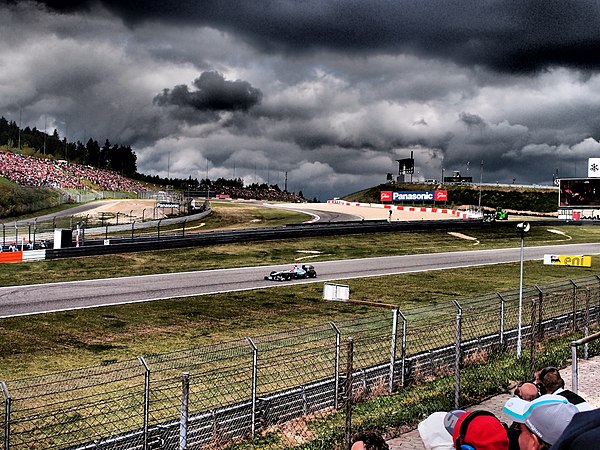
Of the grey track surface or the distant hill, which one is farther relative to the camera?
the distant hill

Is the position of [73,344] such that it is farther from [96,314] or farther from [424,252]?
[424,252]

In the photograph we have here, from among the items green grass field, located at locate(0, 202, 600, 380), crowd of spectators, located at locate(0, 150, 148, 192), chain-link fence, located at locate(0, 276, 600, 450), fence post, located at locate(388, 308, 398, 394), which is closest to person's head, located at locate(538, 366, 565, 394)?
chain-link fence, located at locate(0, 276, 600, 450)

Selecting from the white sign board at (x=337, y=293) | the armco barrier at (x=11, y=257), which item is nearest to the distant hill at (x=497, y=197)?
the armco barrier at (x=11, y=257)

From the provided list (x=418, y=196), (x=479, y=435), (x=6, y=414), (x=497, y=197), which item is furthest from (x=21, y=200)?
(x=497, y=197)

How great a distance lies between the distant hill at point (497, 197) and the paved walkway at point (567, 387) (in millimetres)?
115893

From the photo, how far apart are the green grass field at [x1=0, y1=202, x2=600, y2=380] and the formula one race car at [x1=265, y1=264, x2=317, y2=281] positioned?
1.81m

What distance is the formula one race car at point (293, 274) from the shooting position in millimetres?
33406

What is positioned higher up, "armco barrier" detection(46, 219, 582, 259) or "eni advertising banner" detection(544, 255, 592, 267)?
"eni advertising banner" detection(544, 255, 592, 267)

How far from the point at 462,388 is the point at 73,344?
1312 cm

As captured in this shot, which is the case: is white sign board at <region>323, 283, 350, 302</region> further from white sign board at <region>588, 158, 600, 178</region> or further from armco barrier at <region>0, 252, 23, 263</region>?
white sign board at <region>588, 158, 600, 178</region>

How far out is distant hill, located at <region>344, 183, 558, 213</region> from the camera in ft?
445

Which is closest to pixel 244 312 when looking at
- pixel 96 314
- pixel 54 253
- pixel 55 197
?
pixel 96 314

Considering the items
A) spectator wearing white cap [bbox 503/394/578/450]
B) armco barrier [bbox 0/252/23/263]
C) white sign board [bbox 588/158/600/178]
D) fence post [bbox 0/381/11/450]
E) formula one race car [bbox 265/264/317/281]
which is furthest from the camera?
white sign board [bbox 588/158/600/178]

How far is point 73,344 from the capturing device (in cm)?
1997
